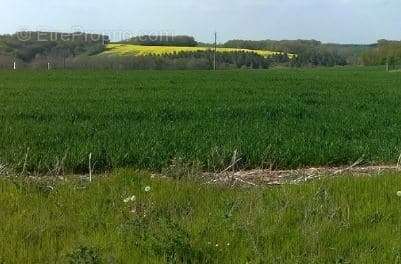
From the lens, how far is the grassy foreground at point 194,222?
438 cm

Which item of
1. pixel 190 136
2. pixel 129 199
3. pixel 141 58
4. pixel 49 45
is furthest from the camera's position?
pixel 49 45

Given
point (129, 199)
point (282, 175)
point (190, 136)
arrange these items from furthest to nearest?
point (190, 136), point (282, 175), point (129, 199)

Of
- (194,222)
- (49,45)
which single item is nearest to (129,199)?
(194,222)

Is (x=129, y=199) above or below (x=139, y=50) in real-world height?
below

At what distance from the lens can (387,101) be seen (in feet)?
73.4

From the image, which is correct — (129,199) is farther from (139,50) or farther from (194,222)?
(139,50)

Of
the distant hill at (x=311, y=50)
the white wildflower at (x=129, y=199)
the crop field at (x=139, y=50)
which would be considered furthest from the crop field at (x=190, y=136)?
the distant hill at (x=311, y=50)

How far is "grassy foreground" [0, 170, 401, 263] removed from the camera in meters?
4.38

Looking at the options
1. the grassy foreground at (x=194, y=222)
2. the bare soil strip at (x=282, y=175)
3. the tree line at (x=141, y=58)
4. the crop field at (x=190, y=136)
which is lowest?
the bare soil strip at (x=282, y=175)

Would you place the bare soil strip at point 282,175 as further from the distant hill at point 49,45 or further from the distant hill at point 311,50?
the distant hill at point 311,50

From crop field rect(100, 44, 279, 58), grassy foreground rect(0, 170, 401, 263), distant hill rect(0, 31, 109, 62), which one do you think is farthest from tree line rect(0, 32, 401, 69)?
grassy foreground rect(0, 170, 401, 263)

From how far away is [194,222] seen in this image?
516 centimetres

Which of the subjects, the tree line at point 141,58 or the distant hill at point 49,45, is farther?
the distant hill at point 49,45

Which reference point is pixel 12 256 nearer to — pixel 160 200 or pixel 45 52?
pixel 160 200
